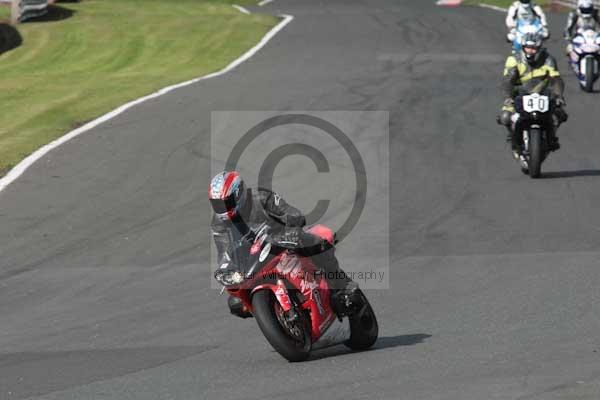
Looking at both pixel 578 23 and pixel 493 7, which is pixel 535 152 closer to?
pixel 578 23

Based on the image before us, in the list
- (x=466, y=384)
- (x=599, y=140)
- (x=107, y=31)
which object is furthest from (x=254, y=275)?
(x=107, y=31)

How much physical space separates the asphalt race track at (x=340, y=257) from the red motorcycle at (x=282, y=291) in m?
0.22

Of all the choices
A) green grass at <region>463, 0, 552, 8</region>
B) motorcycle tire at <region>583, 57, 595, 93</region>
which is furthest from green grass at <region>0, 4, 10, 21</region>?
motorcycle tire at <region>583, 57, 595, 93</region>

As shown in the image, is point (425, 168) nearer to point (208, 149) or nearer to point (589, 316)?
point (208, 149)

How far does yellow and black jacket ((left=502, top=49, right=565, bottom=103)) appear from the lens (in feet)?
51.3

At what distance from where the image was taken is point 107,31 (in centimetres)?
3061

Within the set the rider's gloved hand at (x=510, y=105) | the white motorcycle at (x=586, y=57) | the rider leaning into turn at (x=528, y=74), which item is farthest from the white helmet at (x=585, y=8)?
the rider's gloved hand at (x=510, y=105)

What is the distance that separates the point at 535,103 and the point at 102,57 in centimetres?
1491

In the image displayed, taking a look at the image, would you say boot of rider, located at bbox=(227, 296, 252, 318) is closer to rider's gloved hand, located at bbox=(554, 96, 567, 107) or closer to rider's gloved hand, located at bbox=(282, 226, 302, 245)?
rider's gloved hand, located at bbox=(282, 226, 302, 245)

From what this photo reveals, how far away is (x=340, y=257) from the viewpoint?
1159cm

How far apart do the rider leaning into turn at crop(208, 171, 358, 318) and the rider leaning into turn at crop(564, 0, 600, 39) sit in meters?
16.7

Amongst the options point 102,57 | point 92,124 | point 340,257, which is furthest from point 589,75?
point 340,257

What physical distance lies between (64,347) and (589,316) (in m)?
3.73

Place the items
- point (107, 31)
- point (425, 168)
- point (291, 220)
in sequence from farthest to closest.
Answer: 1. point (107, 31)
2. point (425, 168)
3. point (291, 220)
